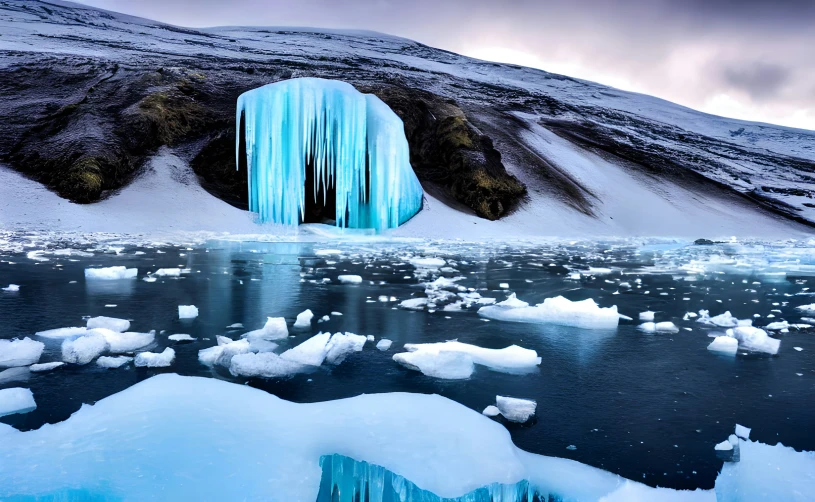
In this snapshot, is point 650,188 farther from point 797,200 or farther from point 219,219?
point 219,219

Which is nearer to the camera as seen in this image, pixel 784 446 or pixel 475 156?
pixel 784 446

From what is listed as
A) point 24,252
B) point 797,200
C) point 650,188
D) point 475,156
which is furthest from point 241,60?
point 797,200

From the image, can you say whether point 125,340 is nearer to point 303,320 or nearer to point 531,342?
point 303,320

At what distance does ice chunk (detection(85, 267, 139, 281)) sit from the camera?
852 centimetres

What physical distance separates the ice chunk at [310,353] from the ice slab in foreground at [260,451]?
987 mm

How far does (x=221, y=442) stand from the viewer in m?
2.84

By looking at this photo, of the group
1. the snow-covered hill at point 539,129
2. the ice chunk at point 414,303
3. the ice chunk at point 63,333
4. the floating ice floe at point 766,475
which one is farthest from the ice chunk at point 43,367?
the snow-covered hill at point 539,129

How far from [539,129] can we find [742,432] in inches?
1388

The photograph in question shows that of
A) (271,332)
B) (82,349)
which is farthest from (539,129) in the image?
(82,349)

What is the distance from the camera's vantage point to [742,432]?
3.30 metres

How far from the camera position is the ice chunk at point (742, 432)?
3.26 meters

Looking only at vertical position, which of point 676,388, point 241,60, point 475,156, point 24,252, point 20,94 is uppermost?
point 241,60

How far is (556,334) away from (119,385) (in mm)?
4260

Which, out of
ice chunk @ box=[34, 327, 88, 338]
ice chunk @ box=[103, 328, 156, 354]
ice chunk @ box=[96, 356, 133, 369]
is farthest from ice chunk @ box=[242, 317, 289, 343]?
ice chunk @ box=[34, 327, 88, 338]
